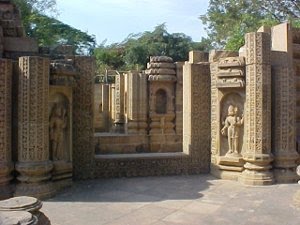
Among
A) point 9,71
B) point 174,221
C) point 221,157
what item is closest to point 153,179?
point 221,157

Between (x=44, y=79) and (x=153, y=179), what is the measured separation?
122 inches

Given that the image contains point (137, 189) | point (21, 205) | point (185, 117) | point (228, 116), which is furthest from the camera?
point (185, 117)

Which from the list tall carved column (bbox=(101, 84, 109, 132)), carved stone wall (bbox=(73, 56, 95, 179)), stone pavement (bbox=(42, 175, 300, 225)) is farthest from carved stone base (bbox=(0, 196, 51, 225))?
tall carved column (bbox=(101, 84, 109, 132))

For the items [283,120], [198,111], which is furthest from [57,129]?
[283,120]

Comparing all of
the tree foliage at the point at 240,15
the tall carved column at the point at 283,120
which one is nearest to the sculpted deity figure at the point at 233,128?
the tall carved column at the point at 283,120

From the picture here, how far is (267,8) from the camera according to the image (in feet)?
80.1

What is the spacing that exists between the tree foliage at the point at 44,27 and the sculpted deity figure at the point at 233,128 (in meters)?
11.6

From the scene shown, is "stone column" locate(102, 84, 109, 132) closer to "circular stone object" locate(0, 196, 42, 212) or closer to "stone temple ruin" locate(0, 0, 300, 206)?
"stone temple ruin" locate(0, 0, 300, 206)

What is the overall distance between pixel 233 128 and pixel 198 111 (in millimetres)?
997

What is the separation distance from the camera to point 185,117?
27.3 feet

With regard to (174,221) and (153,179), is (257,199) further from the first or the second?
(153,179)

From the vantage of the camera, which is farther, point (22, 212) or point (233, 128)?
point (233, 128)

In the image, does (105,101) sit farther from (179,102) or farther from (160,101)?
(179,102)

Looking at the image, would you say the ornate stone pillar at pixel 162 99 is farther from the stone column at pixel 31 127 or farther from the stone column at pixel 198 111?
the stone column at pixel 31 127
